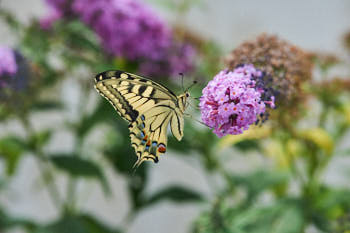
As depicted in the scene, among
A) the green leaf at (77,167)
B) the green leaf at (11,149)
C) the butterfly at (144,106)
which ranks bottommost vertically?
the butterfly at (144,106)

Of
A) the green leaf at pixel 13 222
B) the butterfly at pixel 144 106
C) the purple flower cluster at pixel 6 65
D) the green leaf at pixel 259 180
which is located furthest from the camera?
the green leaf at pixel 13 222

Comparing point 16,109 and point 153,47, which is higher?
point 153,47

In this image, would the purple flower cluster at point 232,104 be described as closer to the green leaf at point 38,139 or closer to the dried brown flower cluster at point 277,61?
the dried brown flower cluster at point 277,61

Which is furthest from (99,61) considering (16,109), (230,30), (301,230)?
(230,30)

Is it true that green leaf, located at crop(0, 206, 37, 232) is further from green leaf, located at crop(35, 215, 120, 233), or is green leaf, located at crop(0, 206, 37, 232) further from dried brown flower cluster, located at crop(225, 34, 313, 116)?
dried brown flower cluster, located at crop(225, 34, 313, 116)

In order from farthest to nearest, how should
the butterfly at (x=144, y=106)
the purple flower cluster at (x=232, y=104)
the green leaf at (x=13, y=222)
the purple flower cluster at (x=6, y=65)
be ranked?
the green leaf at (x=13, y=222), the purple flower cluster at (x=6, y=65), the butterfly at (x=144, y=106), the purple flower cluster at (x=232, y=104)

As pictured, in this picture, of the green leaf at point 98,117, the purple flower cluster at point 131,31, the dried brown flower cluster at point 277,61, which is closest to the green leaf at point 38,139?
the green leaf at point 98,117

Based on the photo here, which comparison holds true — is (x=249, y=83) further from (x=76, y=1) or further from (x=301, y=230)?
(x=76, y=1)

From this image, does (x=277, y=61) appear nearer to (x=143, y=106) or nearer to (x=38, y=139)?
(x=143, y=106)
